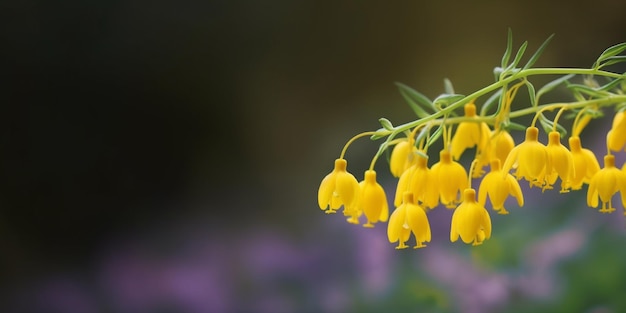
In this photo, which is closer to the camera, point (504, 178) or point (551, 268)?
point (504, 178)

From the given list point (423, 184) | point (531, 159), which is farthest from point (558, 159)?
point (423, 184)

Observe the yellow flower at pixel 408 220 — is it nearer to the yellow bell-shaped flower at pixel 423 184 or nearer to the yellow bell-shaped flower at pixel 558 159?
the yellow bell-shaped flower at pixel 423 184

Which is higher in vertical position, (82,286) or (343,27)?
(343,27)

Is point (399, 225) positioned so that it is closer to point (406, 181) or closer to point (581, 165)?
point (406, 181)

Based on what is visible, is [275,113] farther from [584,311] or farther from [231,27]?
[584,311]

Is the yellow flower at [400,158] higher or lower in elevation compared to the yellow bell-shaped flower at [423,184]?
higher

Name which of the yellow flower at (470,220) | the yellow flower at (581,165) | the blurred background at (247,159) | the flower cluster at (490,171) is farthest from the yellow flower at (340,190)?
the blurred background at (247,159)

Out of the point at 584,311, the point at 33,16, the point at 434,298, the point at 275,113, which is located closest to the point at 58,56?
the point at 33,16
